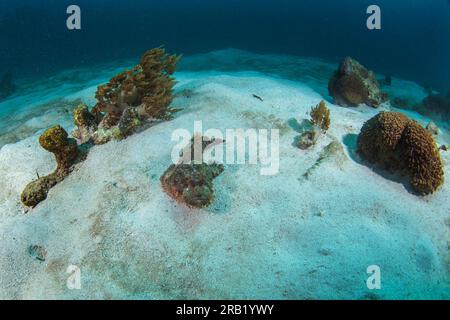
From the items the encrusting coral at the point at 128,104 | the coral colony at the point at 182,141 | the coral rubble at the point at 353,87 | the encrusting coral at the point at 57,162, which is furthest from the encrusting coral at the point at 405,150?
the encrusting coral at the point at 57,162

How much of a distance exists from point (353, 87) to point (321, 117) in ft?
11.5

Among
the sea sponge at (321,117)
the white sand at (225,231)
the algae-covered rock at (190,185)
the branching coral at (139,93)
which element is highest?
the branching coral at (139,93)

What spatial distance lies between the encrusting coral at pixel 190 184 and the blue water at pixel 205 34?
29.2 meters

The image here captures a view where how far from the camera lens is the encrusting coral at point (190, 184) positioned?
4984 mm

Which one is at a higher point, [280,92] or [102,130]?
[280,92]

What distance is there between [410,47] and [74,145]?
197 feet

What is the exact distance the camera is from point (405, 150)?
5914mm

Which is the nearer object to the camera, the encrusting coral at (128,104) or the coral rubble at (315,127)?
the coral rubble at (315,127)

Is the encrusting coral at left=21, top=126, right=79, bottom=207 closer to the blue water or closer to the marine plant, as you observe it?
the marine plant

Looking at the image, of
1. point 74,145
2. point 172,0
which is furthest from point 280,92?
point 172,0

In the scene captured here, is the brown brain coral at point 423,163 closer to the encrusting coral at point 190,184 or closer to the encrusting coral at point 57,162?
the encrusting coral at point 190,184

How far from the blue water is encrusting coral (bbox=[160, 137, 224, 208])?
29216 millimetres

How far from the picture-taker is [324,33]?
45.5 m
